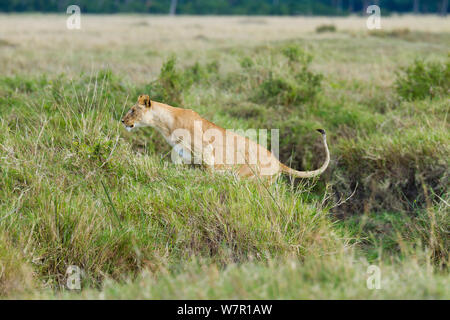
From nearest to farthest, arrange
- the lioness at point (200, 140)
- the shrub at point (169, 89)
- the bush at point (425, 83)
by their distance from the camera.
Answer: the lioness at point (200, 140) → the shrub at point (169, 89) → the bush at point (425, 83)

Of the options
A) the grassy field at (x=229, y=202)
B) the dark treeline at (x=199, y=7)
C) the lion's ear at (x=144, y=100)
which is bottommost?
the grassy field at (x=229, y=202)

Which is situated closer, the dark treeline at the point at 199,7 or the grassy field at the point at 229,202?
the grassy field at the point at 229,202

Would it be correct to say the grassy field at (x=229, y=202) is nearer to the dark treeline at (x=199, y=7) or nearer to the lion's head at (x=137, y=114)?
the lion's head at (x=137, y=114)

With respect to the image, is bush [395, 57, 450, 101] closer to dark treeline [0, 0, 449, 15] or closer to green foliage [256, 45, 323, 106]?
green foliage [256, 45, 323, 106]

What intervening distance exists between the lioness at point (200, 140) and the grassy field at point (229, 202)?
0.26 m

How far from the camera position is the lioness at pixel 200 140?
6.35 metres

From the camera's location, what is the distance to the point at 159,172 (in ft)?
20.1

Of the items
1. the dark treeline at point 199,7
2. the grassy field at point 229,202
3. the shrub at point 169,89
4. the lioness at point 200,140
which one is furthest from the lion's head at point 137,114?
the dark treeline at point 199,7

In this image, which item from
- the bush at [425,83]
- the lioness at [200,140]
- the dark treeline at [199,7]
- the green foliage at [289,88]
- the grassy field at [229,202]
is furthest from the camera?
the dark treeline at [199,7]

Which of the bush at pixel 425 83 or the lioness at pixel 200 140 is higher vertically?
the bush at pixel 425 83

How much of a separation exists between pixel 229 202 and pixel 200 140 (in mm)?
1332
